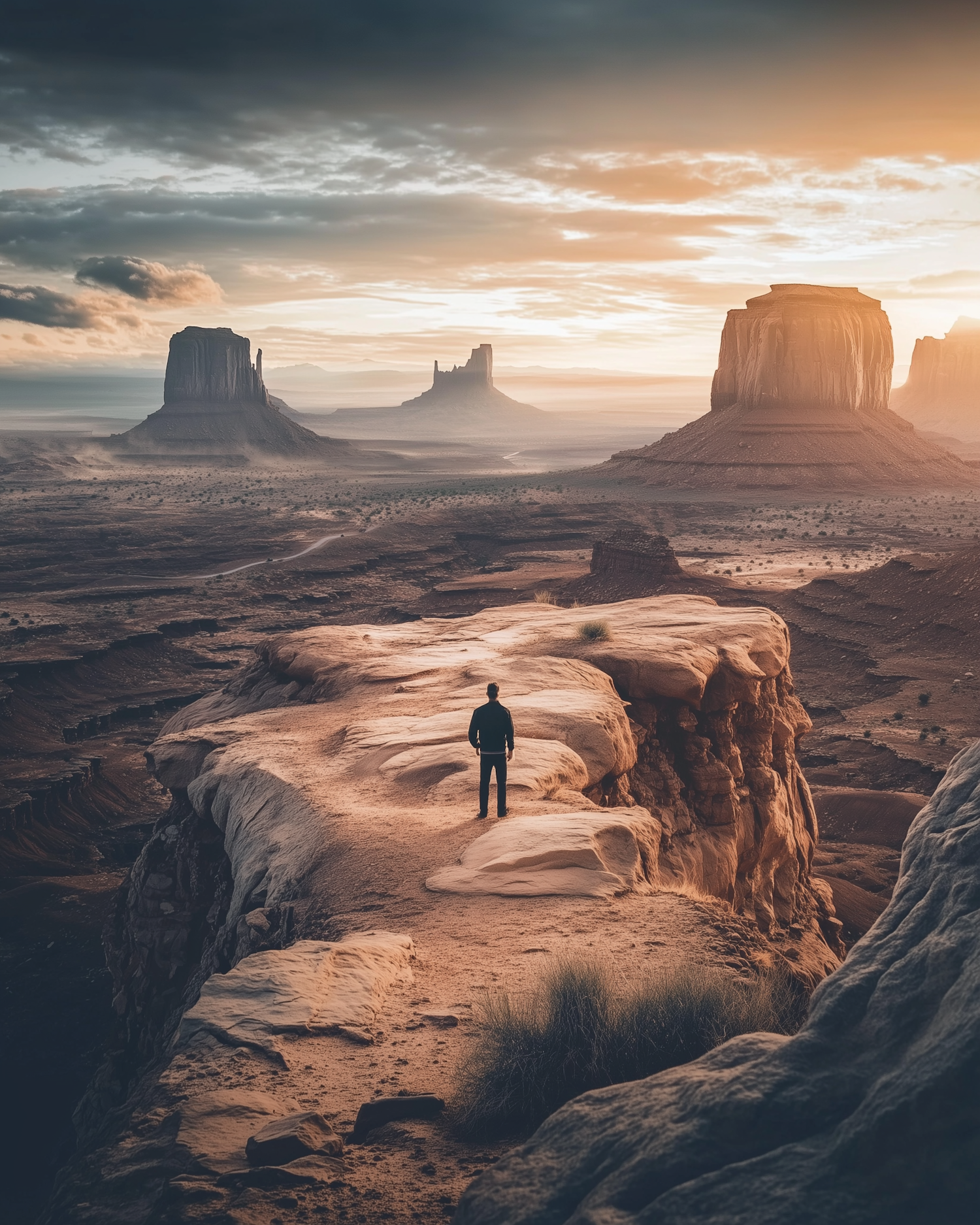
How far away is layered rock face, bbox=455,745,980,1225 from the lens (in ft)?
10.7

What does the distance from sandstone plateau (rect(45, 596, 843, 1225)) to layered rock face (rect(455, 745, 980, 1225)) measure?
1257 mm

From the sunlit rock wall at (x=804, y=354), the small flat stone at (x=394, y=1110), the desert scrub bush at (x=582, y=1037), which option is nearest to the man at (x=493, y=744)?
the desert scrub bush at (x=582, y=1037)

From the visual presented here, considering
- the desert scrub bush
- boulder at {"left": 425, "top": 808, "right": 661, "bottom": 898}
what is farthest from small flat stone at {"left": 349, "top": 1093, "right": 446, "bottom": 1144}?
boulder at {"left": 425, "top": 808, "right": 661, "bottom": 898}

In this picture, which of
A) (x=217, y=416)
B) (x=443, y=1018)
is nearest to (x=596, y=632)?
(x=443, y=1018)

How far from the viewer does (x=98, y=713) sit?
3331cm

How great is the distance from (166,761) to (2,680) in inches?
815

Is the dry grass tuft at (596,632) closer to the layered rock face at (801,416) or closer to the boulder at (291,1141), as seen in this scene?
the boulder at (291,1141)

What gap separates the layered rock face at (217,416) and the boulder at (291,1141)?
482 feet

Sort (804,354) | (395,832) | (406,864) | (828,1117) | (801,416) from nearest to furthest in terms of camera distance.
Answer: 1. (828,1117)
2. (406,864)
3. (395,832)
4. (801,416)
5. (804,354)

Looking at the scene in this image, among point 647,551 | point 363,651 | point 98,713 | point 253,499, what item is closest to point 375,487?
point 253,499

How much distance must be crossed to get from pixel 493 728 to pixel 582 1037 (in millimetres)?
4763

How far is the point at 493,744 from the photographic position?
10164 millimetres

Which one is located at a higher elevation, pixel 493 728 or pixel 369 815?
pixel 493 728

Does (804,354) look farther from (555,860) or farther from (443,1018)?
(443,1018)
